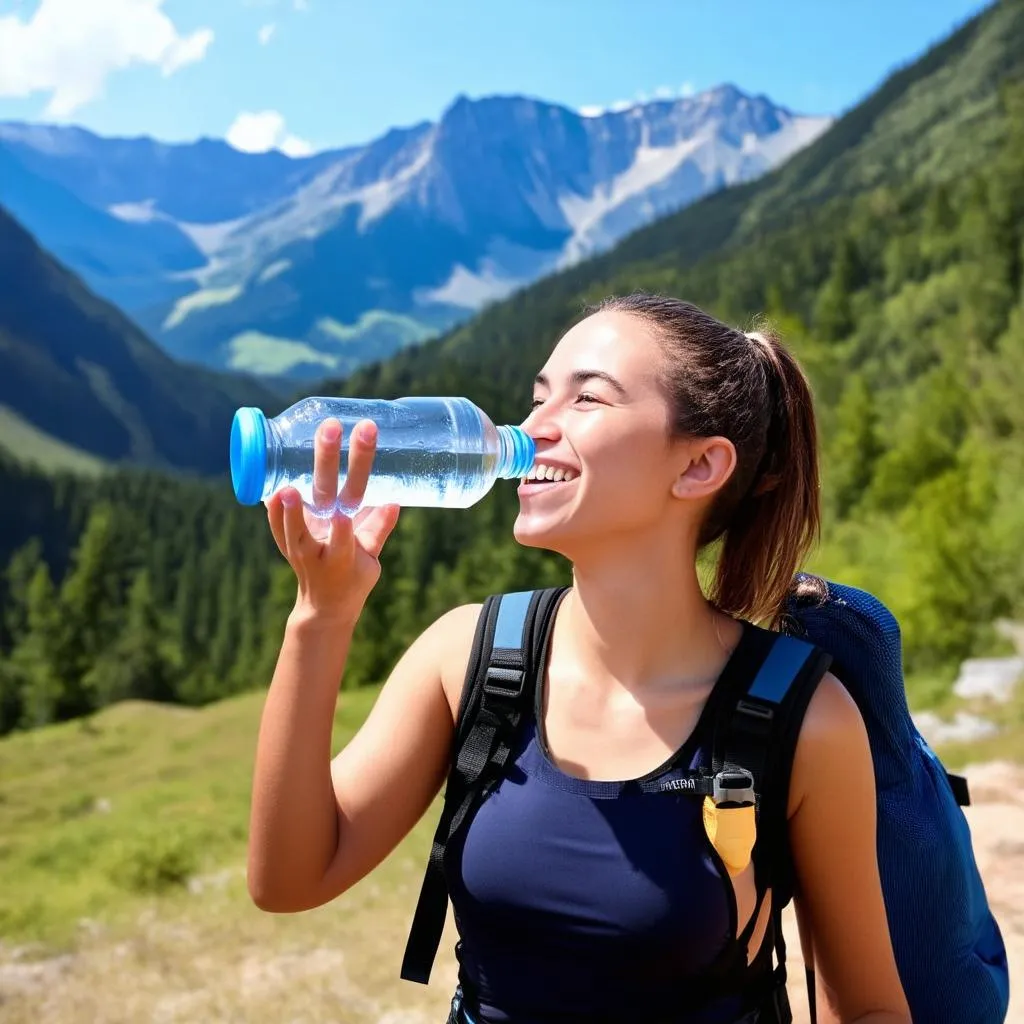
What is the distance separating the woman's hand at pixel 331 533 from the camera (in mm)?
2240

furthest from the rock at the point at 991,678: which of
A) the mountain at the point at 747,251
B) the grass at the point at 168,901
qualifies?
the mountain at the point at 747,251

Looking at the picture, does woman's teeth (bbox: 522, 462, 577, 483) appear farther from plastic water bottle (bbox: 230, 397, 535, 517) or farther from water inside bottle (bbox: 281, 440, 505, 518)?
water inside bottle (bbox: 281, 440, 505, 518)

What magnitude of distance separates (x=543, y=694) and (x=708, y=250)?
192064mm

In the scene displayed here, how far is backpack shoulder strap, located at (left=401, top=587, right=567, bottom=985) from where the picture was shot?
2510 mm

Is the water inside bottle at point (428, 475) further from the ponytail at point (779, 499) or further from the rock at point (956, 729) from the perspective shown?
the rock at point (956, 729)

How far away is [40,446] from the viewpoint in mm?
187500

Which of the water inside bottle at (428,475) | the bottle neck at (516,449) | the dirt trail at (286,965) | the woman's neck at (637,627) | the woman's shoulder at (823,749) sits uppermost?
the bottle neck at (516,449)

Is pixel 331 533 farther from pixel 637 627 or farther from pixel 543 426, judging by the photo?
pixel 637 627

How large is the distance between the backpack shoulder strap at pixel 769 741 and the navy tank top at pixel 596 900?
8 centimetres

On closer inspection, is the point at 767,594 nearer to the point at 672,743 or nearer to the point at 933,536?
the point at 672,743

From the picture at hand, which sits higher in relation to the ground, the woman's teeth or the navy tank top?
the woman's teeth

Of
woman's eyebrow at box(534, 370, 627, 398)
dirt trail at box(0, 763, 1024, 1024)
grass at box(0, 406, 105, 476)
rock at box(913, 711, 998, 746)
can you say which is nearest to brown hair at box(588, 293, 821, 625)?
woman's eyebrow at box(534, 370, 627, 398)

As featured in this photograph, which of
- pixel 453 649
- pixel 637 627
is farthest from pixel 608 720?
pixel 453 649

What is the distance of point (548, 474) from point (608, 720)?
0.57 m
